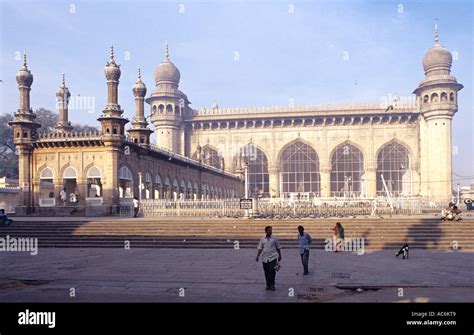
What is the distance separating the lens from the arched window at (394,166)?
191 ft

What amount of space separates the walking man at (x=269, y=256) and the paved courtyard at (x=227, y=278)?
274mm

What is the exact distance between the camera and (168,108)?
2361 inches

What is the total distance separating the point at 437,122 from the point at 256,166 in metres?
23.2

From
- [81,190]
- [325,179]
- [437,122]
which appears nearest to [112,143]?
[81,190]

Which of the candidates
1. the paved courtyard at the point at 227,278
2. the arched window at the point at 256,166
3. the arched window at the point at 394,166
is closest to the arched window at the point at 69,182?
the paved courtyard at the point at 227,278

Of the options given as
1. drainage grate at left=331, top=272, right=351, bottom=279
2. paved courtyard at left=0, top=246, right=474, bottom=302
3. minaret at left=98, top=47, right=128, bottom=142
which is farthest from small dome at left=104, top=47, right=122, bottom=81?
drainage grate at left=331, top=272, right=351, bottom=279

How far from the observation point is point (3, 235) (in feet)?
64.4

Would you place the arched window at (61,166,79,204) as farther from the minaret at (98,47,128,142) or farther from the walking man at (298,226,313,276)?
the walking man at (298,226,313,276)

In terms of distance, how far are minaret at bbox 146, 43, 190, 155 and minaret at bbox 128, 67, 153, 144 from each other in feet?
85.1

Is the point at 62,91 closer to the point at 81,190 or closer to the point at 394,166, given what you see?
the point at 81,190

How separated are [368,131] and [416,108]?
637 centimetres

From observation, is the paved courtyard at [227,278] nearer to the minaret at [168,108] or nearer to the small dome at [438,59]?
the minaret at [168,108]
